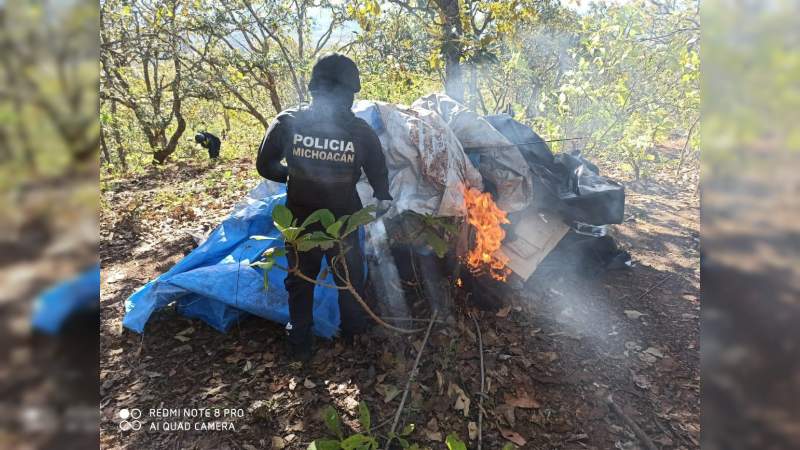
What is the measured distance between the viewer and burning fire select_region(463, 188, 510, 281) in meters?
3.11

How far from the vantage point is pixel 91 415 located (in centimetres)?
57

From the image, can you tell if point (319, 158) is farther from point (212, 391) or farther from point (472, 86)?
point (472, 86)

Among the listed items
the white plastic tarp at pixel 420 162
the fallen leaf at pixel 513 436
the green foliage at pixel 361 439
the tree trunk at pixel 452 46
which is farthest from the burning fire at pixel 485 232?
the tree trunk at pixel 452 46

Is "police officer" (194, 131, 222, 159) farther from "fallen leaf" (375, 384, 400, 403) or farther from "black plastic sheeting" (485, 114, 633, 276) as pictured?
"fallen leaf" (375, 384, 400, 403)

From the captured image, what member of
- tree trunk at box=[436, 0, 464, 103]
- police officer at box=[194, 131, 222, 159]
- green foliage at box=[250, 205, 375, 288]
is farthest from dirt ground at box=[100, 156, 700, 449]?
police officer at box=[194, 131, 222, 159]

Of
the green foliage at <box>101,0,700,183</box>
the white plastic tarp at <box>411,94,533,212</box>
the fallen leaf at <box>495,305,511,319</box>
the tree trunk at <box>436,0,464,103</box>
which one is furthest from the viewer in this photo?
the tree trunk at <box>436,0,464,103</box>

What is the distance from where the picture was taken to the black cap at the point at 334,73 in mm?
2404

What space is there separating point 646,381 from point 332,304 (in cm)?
205

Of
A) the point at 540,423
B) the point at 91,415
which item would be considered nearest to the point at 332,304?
the point at 540,423

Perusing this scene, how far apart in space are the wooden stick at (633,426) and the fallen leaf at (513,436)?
601 millimetres

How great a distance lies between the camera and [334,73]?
7.91ft

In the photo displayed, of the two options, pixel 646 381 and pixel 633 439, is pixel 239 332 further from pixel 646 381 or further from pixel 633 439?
pixel 646 381

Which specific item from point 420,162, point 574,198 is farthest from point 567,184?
point 420,162

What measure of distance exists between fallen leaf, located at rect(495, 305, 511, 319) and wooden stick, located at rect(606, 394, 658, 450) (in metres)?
0.83
